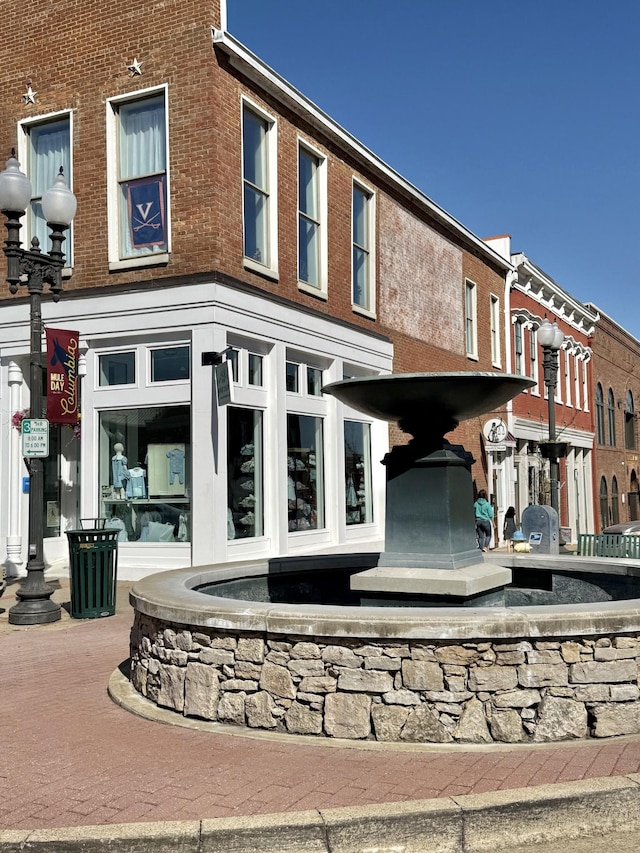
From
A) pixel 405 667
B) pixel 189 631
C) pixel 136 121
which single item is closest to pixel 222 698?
pixel 189 631

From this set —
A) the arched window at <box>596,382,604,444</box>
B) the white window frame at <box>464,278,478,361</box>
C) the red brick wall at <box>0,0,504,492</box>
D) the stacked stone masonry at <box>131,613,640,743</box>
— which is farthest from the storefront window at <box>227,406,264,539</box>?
the arched window at <box>596,382,604,444</box>

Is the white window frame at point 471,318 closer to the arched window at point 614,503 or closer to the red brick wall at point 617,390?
the red brick wall at point 617,390

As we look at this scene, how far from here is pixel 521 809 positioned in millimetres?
4082

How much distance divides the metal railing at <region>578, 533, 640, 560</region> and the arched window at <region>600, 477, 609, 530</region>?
23.7m

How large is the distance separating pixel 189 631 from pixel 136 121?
10.5 m

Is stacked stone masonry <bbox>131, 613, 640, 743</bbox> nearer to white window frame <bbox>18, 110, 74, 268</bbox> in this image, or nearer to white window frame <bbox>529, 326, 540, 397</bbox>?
white window frame <bbox>18, 110, 74, 268</bbox>

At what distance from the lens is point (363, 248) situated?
17.8 metres

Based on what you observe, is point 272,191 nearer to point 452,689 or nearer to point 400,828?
point 452,689

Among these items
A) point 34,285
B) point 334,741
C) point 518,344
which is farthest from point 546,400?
point 334,741

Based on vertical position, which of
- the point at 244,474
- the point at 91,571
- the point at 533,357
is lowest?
the point at 91,571

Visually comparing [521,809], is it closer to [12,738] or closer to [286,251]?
[12,738]

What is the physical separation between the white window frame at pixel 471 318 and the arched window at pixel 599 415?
598 inches

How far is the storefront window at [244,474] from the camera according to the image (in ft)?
44.4

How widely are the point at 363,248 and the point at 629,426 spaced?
29.5m
